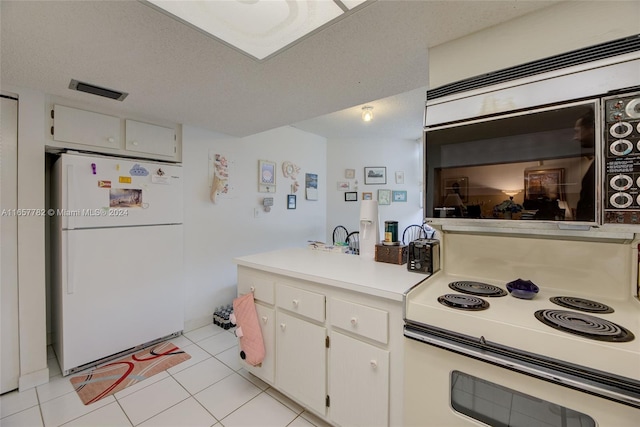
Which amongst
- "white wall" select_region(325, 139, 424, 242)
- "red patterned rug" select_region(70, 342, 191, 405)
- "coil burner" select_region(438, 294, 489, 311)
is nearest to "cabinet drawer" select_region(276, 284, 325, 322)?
"coil burner" select_region(438, 294, 489, 311)

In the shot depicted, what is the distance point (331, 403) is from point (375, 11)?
199cm

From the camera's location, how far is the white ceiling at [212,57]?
1.19m

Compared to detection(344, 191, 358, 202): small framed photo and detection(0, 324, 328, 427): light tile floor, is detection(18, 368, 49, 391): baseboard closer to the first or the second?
detection(0, 324, 328, 427): light tile floor

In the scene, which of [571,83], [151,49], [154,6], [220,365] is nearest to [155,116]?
[151,49]

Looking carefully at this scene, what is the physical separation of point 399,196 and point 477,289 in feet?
12.6

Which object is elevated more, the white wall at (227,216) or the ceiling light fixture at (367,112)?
the ceiling light fixture at (367,112)

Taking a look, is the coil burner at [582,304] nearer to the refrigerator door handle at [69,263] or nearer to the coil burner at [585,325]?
the coil burner at [585,325]

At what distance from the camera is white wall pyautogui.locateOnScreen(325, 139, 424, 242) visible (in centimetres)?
490

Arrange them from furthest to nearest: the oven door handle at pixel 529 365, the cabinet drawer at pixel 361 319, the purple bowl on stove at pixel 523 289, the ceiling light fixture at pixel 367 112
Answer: the ceiling light fixture at pixel 367 112 → the cabinet drawer at pixel 361 319 → the purple bowl on stove at pixel 523 289 → the oven door handle at pixel 529 365

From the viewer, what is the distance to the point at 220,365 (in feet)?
7.35

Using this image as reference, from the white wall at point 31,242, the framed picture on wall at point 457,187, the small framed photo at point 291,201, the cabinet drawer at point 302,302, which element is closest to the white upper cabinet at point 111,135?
the white wall at point 31,242

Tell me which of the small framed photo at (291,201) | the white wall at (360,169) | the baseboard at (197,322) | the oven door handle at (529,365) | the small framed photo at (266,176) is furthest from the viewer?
the white wall at (360,169)

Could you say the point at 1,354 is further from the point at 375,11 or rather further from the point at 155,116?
the point at 375,11

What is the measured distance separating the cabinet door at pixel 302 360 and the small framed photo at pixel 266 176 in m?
2.19
